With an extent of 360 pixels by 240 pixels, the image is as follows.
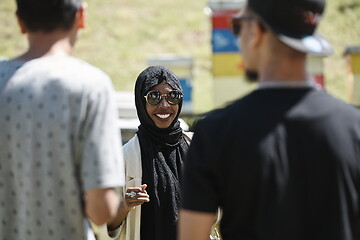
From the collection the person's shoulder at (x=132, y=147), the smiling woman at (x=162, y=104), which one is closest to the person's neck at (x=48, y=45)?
the person's shoulder at (x=132, y=147)

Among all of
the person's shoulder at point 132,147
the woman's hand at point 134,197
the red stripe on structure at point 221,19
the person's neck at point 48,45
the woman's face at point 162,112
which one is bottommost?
the red stripe on structure at point 221,19

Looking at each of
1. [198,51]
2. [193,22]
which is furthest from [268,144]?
[193,22]

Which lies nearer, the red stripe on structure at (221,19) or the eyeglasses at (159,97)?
the eyeglasses at (159,97)

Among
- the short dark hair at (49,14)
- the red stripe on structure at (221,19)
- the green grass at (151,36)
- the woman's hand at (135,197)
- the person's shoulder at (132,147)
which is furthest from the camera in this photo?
the green grass at (151,36)

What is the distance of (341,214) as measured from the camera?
2.44 metres

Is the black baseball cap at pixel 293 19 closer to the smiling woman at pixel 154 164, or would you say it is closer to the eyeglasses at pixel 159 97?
the smiling woman at pixel 154 164

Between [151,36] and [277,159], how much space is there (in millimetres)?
18073

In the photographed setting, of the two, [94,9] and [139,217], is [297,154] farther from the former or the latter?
[94,9]

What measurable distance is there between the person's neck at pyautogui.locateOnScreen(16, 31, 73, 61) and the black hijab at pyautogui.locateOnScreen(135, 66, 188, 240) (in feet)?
5.21

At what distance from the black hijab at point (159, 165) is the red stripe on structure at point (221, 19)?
6.89 meters

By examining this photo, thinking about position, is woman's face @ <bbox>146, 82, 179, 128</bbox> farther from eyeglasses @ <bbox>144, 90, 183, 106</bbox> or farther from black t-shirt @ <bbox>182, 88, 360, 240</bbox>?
black t-shirt @ <bbox>182, 88, 360, 240</bbox>

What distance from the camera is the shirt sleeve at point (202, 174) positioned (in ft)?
7.96

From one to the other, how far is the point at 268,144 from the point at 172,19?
62.7 feet

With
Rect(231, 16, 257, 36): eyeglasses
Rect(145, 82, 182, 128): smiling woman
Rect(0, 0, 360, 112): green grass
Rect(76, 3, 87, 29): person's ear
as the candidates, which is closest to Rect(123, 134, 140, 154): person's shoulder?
Rect(145, 82, 182, 128): smiling woman
